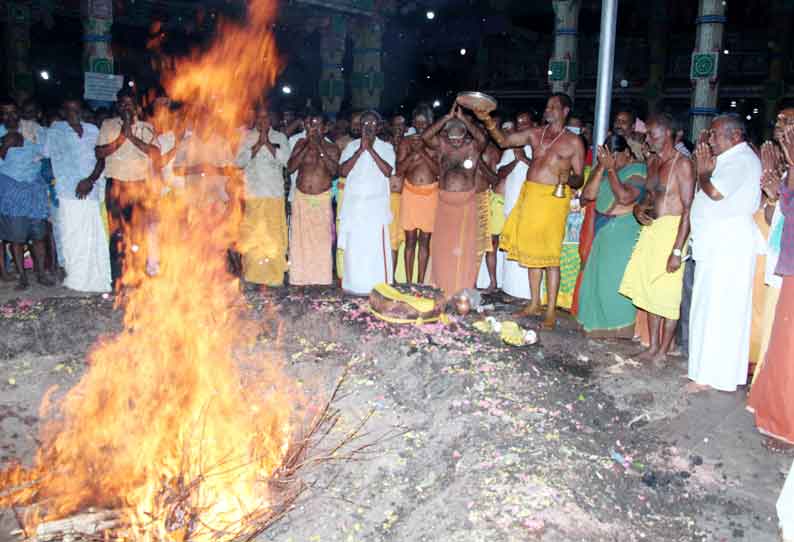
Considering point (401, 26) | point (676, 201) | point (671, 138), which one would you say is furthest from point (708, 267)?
point (401, 26)

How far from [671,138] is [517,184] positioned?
230 centimetres

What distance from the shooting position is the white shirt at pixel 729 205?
5070 mm

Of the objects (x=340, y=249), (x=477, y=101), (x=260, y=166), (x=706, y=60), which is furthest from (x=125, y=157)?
(x=706, y=60)

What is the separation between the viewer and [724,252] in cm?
525

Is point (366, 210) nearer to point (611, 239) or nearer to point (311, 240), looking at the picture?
point (311, 240)

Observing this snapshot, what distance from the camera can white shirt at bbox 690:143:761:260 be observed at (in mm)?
5070

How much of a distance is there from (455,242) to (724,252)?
3.05 m

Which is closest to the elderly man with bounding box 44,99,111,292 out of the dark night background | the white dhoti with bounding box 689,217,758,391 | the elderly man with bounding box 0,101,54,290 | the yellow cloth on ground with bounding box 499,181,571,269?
the elderly man with bounding box 0,101,54,290

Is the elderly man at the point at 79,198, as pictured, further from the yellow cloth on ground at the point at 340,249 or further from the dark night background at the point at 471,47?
the dark night background at the point at 471,47

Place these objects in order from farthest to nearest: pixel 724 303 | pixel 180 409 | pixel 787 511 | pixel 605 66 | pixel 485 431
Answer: pixel 605 66, pixel 724 303, pixel 180 409, pixel 485 431, pixel 787 511

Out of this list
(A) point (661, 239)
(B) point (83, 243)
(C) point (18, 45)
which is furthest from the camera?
(C) point (18, 45)

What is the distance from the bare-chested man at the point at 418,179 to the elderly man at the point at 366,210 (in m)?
0.19

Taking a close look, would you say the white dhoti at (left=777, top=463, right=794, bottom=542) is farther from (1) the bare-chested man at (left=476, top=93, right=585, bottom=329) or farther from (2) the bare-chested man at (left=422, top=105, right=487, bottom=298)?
(2) the bare-chested man at (left=422, top=105, right=487, bottom=298)

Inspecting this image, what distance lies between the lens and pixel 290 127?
9578 millimetres
